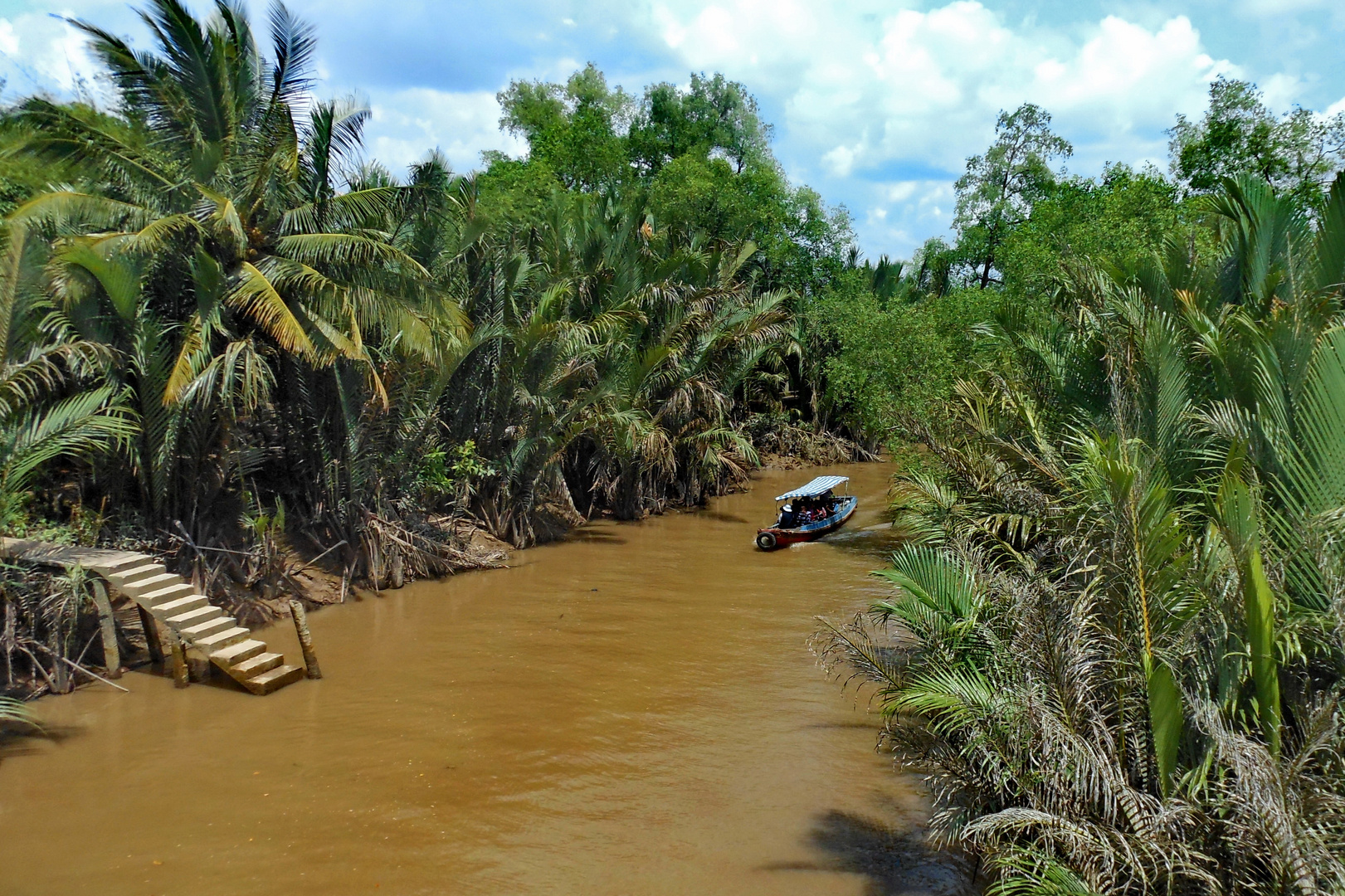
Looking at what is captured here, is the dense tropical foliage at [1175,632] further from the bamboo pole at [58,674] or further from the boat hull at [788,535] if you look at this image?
the boat hull at [788,535]

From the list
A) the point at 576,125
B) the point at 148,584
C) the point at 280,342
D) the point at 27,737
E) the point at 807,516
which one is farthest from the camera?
the point at 576,125

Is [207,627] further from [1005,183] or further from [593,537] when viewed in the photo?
[1005,183]

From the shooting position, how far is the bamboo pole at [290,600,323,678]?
10.4 meters

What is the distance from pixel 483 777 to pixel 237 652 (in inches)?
149

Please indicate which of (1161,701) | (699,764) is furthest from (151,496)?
(1161,701)

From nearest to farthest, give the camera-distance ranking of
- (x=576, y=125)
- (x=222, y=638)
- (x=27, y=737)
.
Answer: (x=27, y=737) < (x=222, y=638) < (x=576, y=125)

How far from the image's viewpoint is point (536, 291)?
18.8 meters

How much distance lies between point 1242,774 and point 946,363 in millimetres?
15182

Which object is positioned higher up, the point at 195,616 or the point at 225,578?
the point at 225,578

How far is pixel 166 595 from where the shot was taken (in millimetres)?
10102

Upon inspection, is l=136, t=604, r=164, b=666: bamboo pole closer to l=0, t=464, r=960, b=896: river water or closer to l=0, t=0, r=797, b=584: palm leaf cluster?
l=0, t=464, r=960, b=896: river water

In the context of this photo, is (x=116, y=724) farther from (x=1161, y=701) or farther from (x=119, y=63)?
(x=1161, y=701)

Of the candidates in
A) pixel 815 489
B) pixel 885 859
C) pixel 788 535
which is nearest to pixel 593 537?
pixel 788 535

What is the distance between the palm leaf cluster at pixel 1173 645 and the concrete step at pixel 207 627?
7571 millimetres
